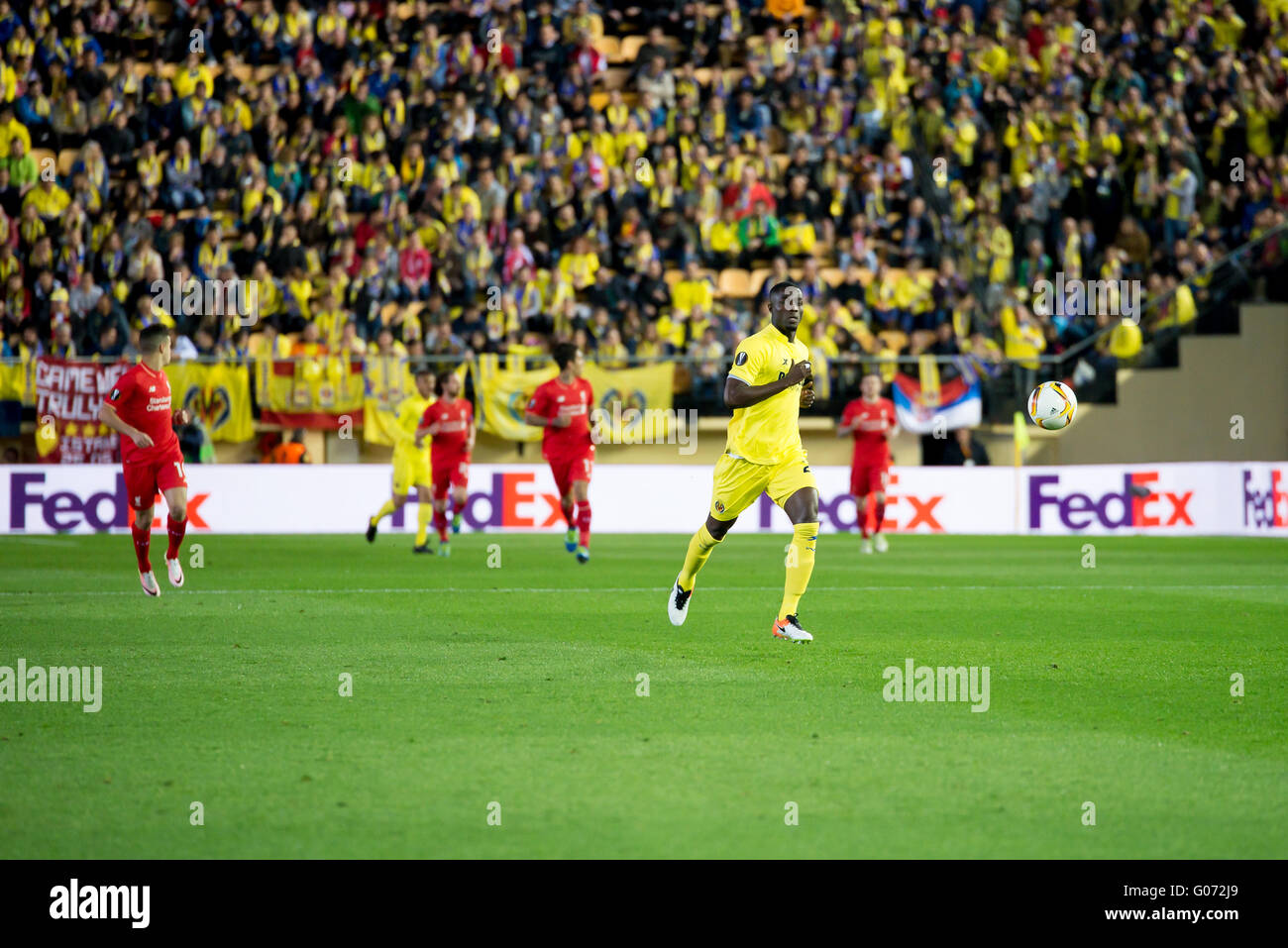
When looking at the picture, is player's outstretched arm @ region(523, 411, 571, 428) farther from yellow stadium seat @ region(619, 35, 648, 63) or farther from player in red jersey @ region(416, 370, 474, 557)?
yellow stadium seat @ region(619, 35, 648, 63)

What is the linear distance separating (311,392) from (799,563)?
1503cm

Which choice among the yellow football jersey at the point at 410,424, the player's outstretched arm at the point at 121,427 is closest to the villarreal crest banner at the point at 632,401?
the yellow football jersey at the point at 410,424

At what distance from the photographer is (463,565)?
17.8 m

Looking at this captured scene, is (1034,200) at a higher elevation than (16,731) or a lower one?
higher

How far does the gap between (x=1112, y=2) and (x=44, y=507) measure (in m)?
21.7

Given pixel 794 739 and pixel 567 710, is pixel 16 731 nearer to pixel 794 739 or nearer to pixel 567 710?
pixel 567 710

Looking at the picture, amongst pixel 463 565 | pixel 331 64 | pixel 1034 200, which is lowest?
pixel 463 565

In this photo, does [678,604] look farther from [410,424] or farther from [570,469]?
[410,424]

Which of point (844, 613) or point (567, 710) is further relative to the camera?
point (844, 613)

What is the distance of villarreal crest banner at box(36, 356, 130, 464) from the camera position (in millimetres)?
23312

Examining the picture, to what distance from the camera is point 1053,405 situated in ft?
43.6

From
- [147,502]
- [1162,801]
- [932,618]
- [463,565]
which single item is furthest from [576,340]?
[1162,801]
